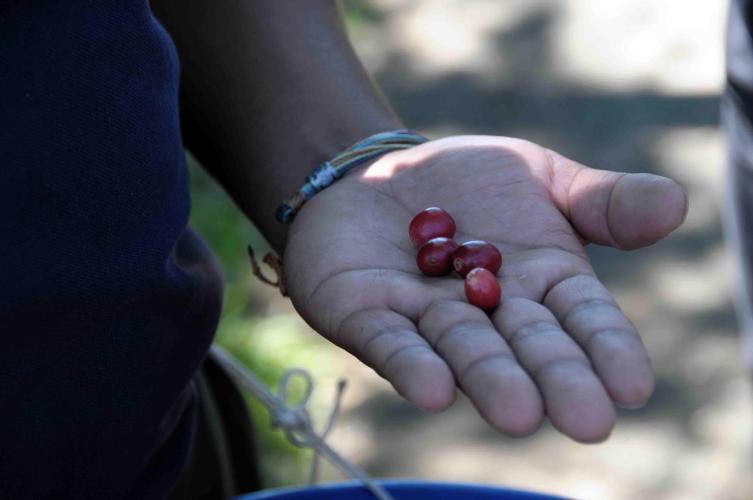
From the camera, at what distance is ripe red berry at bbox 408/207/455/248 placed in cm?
142

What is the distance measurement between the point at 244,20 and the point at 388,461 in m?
1.54

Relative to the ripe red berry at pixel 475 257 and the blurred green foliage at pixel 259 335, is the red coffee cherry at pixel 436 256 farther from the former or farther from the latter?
the blurred green foliage at pixel 259 335

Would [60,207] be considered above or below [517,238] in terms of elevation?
above

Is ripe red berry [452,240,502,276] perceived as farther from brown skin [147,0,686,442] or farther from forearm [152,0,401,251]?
forearm [152,0,401,251]

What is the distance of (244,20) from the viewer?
1615 millimetres

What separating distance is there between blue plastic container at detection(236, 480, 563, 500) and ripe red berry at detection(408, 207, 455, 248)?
0.41 meters

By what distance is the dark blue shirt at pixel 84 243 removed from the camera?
1.10 m

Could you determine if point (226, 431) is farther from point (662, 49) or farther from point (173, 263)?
point (662, 49)

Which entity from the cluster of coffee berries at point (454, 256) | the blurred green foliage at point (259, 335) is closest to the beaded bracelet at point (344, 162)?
the cluster of coffee berries at point (454, 256)

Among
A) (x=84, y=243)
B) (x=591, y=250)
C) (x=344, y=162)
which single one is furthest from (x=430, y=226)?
(x=591, y=250)

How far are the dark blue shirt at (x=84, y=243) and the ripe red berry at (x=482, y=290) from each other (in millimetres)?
324

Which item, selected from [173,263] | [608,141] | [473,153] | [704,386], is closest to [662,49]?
[608,141]

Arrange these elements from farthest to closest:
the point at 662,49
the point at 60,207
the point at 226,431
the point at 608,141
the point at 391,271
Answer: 1. the point at 662,49
2. the point at 608,141
3. the point at 226,431
4. the point at 391,271
5. the point at 60,207

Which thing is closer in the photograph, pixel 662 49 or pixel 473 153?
pixel 473 153
